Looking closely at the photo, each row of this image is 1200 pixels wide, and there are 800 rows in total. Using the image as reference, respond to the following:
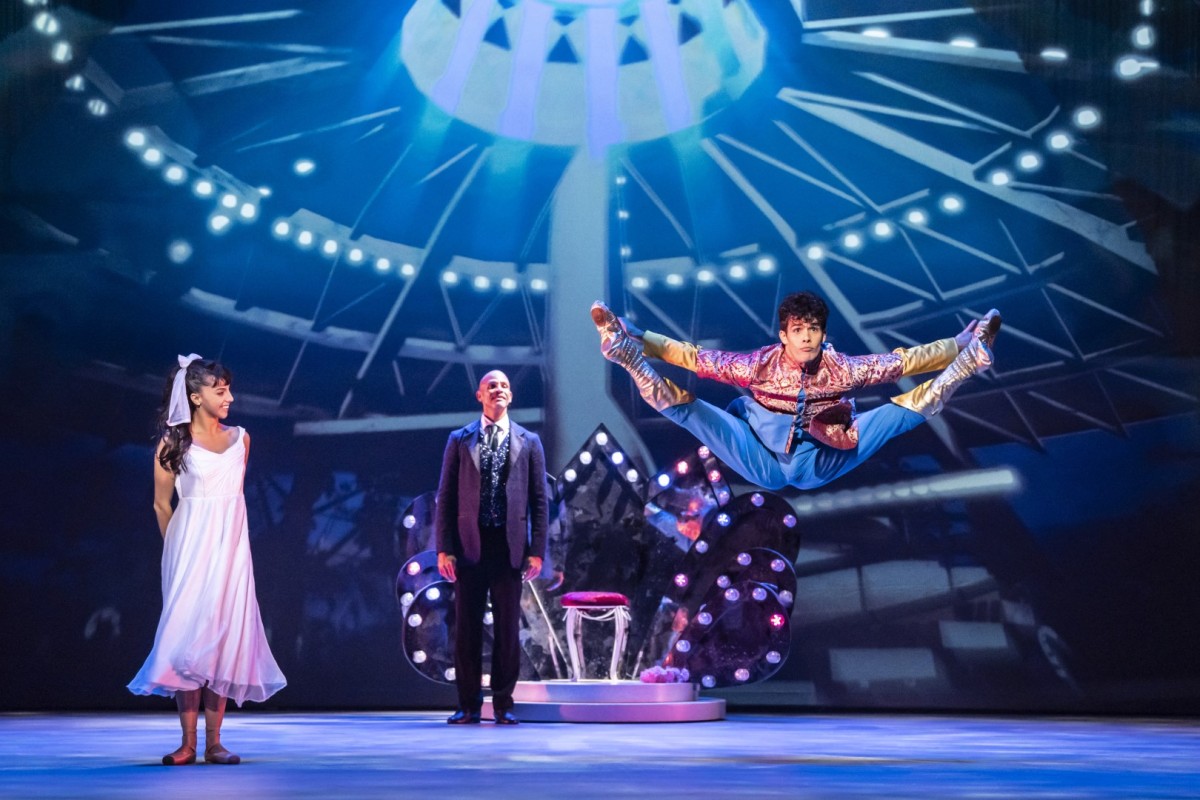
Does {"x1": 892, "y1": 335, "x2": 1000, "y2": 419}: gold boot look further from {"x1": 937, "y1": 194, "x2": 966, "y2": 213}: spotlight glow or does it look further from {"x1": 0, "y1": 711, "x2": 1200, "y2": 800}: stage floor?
{"x1": 937, "y1": 194, "x2": 966, "y2": 213}: spotlight glow

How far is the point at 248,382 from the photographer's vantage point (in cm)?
684

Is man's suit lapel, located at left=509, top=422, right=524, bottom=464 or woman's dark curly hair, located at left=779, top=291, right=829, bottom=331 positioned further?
man's suit lapel, located at left=509, top=422, right=524, bottom=464

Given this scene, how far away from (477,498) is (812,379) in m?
1.49

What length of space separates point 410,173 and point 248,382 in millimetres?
1433

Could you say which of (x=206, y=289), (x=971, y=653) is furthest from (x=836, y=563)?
(x=206, y=289)

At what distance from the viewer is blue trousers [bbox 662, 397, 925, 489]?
499cm

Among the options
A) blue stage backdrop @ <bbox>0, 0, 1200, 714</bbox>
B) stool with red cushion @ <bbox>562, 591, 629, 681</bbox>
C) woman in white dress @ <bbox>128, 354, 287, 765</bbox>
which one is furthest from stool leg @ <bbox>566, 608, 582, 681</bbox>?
woman in white dress @ <bbox>128, 354, 287, 765</bbox>

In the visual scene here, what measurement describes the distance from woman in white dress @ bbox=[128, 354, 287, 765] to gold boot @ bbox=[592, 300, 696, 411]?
1420mm

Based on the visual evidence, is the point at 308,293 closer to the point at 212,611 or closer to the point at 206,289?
the point at 206,289

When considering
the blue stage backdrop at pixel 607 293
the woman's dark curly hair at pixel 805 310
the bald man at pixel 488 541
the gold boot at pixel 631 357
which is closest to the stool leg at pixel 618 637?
the blue stage backdrop at pixel 607 293

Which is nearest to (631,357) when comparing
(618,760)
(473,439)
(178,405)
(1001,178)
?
(473,439)

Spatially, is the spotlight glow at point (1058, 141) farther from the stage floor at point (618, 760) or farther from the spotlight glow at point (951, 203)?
the stage floor at point (618, 760)

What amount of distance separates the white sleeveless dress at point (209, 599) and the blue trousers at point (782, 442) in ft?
6.05

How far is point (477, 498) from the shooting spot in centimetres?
539
